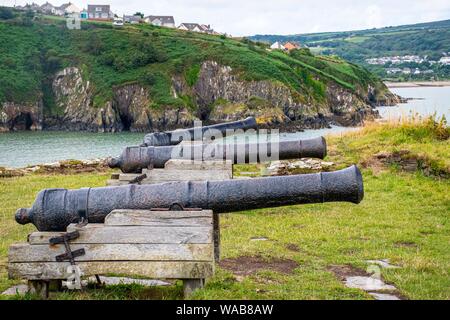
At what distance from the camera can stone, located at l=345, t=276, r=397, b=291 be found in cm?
559

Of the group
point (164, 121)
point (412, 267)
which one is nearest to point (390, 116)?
point (412, 267)

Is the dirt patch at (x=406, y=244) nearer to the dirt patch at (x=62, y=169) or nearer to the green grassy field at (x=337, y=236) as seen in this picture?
the green grassy field at (x=337, y=236)

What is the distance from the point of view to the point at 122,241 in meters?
4.75

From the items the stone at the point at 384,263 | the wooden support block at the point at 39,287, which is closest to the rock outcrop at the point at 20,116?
the stone at the point at 384,263

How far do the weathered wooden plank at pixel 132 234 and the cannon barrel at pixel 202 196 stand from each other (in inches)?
14.5

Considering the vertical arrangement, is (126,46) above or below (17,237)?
above

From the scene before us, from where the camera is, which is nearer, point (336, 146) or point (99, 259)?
point (99, 259)

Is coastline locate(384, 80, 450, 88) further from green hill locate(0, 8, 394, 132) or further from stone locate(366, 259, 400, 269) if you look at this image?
stone locate(366, 259, 400, 269)

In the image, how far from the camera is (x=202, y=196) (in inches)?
205

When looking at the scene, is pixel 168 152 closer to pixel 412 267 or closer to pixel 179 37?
pixel 412 267

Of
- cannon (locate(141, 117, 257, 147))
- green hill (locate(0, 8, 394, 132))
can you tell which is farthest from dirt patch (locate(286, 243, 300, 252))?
green hill (locate(0, 8, 394, 132))

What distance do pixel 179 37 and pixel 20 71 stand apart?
1115 inches

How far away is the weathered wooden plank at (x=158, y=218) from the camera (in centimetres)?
486

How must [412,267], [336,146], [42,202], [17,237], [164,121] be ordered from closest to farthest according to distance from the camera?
1. [42,202]
2. [412,267]
3. [17,237]
4. [336,146]
5. [164,121]
